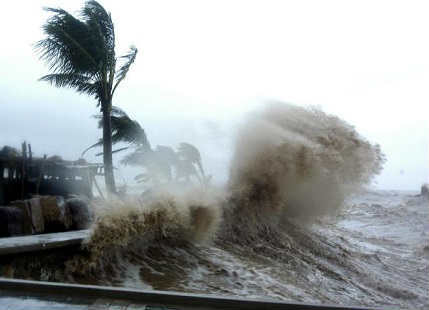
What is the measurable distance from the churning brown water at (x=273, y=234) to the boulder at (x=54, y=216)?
4.84 ft

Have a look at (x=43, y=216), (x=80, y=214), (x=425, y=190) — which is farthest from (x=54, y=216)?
(x=425, y=190)

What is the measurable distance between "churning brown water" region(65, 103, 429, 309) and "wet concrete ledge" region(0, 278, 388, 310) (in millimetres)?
1813

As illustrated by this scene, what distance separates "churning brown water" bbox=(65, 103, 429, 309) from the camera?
5.06 meters

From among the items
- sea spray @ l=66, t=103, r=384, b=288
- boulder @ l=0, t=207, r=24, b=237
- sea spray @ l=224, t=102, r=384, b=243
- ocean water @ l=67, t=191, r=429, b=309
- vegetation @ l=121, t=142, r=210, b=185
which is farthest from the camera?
vegetation @ l=121, t=142, r=210, b=185

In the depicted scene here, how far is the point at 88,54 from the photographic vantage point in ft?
36.6

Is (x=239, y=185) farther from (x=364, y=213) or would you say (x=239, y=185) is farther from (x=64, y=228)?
(x=364, y=213)

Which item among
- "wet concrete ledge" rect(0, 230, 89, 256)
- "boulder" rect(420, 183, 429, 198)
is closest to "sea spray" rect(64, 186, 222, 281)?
"wet concrete ledge" rect(0, 230, 89, 256)

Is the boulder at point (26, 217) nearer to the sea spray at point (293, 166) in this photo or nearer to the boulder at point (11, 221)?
the boulder at point (11, 221)

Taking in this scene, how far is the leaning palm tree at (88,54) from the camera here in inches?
430

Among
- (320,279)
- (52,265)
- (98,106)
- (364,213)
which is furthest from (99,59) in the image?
(364,213)

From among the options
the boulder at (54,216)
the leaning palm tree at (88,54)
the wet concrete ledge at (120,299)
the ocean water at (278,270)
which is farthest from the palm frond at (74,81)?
the wet concrete ledge at (120,299)

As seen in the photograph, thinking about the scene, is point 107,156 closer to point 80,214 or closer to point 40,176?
point 40,176

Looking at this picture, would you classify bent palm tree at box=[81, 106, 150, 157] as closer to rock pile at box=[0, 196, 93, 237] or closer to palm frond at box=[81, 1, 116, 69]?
palm frond at box=[81, 1, 116, 69]

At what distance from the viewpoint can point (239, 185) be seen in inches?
358
